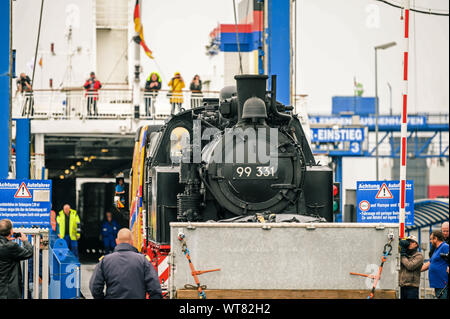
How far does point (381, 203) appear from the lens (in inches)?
552

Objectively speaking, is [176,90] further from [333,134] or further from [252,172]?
[252,172]

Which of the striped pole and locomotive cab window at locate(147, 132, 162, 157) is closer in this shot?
the striped pole

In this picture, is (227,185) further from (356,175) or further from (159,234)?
(356,175)

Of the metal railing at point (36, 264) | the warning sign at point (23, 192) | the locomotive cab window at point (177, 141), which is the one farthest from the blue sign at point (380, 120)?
the metal railing at point (36, 264)

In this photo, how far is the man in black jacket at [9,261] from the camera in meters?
9.55

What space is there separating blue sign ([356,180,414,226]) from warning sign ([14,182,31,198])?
5199mm

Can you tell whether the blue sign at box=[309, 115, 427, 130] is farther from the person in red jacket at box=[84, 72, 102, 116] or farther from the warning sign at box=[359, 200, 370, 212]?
the warning sign at box=[359, 200, 370, 212]

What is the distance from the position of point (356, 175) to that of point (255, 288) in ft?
190

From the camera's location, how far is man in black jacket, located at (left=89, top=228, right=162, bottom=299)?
777cm

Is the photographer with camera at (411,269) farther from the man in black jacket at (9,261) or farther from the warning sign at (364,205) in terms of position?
the man in black jacket at (9,261)

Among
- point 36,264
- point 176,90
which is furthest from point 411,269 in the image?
point 176,90

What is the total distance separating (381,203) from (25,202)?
5.60 metres

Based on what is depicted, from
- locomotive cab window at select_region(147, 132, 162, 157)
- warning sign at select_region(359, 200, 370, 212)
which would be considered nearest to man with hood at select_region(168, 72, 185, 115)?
Result: warning sign at select_region(359, 200, 370, 212)

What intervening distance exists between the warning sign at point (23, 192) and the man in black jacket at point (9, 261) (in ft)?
11.4
